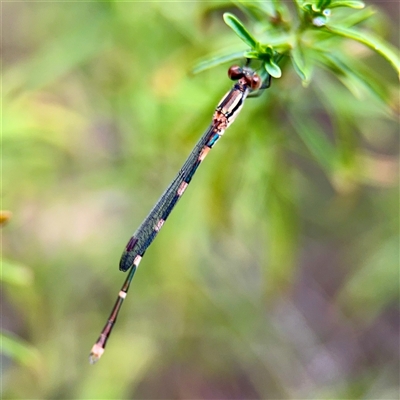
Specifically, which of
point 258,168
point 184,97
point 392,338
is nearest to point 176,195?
point 258,168

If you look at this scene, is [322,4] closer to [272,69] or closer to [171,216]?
[272,69]

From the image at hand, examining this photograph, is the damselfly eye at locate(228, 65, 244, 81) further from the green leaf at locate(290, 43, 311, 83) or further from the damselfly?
the green leaf at locate(290, 43, 311, 83)

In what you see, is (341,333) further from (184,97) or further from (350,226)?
(184,97)

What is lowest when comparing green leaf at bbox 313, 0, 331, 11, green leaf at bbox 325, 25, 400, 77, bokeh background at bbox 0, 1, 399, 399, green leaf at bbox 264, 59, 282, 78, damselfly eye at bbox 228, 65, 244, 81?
bokeh background at bbox 0, 1, 399, 399

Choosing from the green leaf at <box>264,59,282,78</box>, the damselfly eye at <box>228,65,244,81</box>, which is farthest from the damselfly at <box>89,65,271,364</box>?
the green leaf at <box>264,59,282,78</box>

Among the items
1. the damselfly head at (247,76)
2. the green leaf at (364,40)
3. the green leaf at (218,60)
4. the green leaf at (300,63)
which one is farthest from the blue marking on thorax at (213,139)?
the green leaf at (364,40)

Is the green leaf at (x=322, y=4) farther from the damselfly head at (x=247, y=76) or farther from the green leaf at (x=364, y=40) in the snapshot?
the damselfly head at (x=247, y=76)
